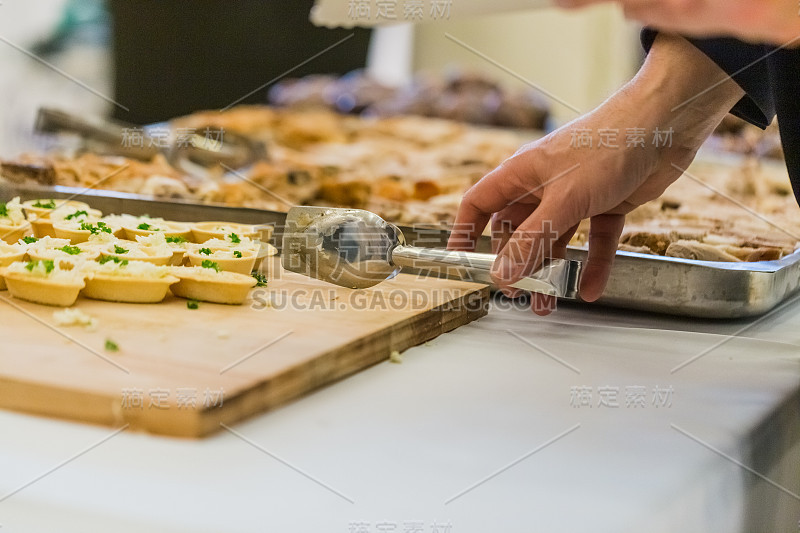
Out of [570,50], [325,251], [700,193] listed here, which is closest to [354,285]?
[325,251]

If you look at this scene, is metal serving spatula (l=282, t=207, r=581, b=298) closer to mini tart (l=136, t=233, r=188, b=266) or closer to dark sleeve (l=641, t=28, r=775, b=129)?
mini tart (l=136, t=233, r=188, b=266)

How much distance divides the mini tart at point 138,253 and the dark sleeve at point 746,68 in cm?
83

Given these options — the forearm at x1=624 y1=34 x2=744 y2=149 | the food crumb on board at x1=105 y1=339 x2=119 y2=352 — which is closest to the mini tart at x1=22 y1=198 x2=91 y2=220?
the food crumb on board at x1=105 y1=339 x2=119 y2=352

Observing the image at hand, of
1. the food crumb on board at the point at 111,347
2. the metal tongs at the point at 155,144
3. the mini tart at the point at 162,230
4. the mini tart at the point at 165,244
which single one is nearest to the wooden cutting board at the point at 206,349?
the food crumb on board at the point at 111,347

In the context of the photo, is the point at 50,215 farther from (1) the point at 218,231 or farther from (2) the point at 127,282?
(2) the point at 127,282

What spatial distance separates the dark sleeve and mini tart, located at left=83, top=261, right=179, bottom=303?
817 mm

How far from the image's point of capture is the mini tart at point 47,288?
1.22 metres

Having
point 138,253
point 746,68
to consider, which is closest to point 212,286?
point 138,253

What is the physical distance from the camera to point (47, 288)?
4.00 ft

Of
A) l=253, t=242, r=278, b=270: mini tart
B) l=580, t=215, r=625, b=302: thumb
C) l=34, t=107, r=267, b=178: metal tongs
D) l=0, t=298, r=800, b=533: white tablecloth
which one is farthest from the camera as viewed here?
l=34, t=107, r=267, b=178: metal tongs

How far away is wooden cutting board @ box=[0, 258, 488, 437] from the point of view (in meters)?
0.90

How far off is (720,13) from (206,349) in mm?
712

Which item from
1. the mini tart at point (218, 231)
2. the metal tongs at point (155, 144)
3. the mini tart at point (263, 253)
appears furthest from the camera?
the metal tongs at point (155, 144)

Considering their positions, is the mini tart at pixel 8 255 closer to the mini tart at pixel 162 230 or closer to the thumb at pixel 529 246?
the mini tart at pixel 162 230
